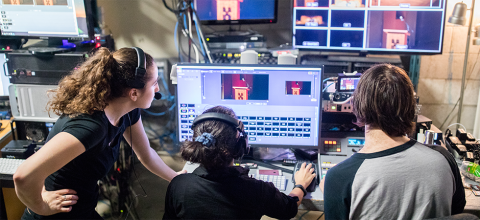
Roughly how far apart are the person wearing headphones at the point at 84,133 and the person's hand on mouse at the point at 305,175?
742 mm

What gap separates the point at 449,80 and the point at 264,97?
4.30 feet

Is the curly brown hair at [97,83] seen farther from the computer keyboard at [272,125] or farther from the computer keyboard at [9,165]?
the computer keyboard at [9,165]

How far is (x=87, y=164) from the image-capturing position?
4.42ft

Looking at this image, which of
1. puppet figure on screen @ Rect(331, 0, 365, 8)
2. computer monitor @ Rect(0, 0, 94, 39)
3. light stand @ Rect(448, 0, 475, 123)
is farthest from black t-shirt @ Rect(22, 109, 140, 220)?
light stand @ Rect(448, 0, 475, 123)

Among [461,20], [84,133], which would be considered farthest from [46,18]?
[461,20]

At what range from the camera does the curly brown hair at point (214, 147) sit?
3.60 feet

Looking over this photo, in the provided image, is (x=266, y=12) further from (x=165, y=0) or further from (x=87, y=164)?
(x=87, y=164)

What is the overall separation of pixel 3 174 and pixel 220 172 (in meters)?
1.40

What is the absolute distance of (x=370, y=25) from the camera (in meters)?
1.95

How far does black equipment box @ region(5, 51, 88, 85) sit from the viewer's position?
200 cm

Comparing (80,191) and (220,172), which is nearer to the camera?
(220,172)

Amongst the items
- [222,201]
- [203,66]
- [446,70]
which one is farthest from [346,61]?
[222,201]

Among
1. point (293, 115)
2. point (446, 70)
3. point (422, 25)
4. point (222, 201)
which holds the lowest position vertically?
point (222, 201)

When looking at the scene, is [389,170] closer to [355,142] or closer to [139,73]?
[355,142]
